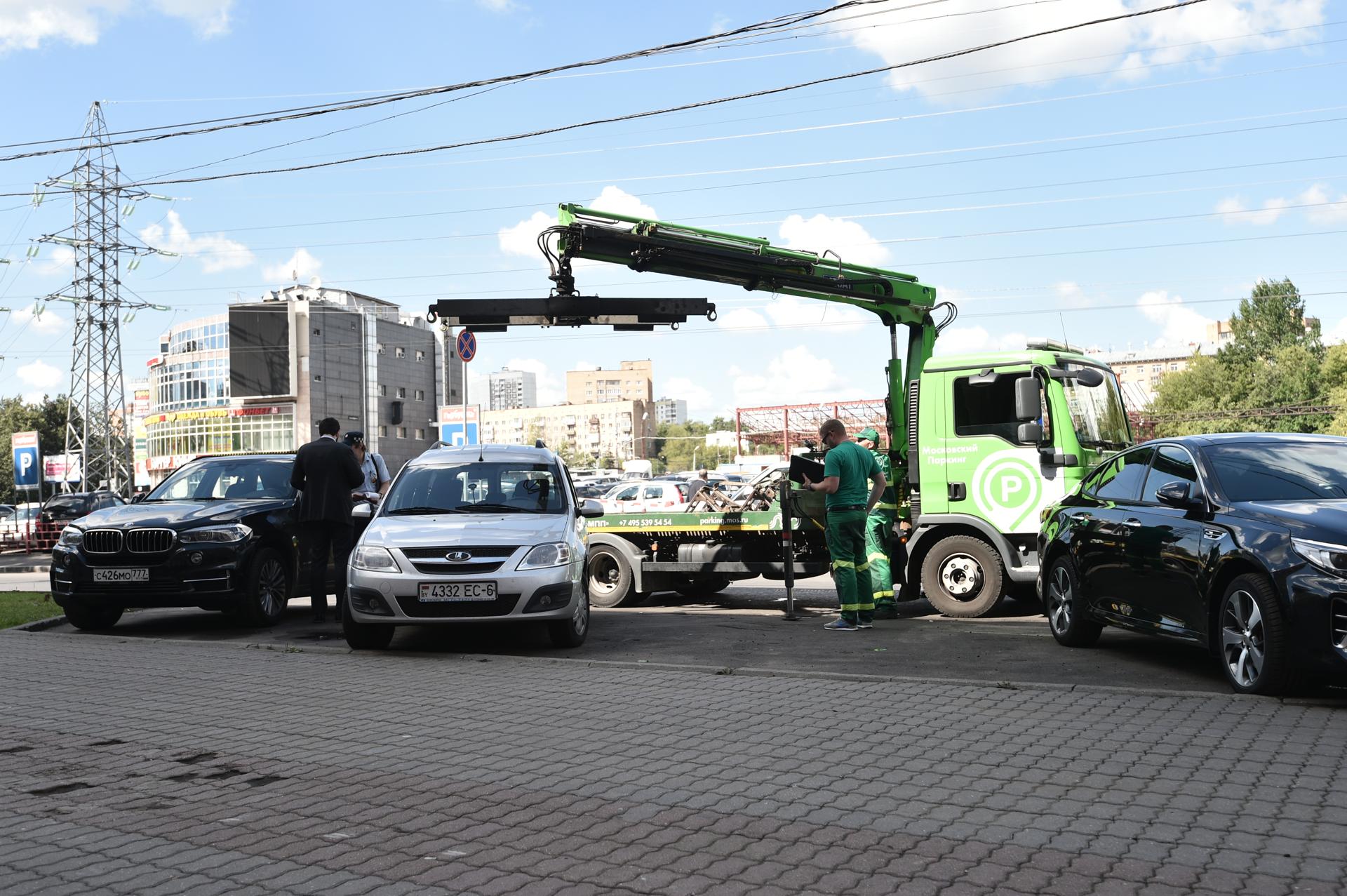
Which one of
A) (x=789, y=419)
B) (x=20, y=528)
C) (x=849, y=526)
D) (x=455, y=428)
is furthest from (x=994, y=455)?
(x=789, y=419)

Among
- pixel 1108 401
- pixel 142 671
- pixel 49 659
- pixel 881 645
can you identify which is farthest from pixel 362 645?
pixel 1108 401

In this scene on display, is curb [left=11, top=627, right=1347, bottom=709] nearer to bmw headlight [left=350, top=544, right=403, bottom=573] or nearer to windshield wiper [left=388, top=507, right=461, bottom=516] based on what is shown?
bmw headlight [left=350, top=544, right=403, bottom=573]

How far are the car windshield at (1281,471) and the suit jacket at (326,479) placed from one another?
7.62 meters

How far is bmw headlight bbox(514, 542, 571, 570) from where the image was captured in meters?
9.32

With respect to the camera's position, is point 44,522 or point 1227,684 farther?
point 44,522

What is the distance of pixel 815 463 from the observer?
39.4ft

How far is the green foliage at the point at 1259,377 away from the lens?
79.4 metres

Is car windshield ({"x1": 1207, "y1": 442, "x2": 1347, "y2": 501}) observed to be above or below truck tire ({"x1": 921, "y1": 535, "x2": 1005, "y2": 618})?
above

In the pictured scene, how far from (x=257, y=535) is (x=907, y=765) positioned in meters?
8.31

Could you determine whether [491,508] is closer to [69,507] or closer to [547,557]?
[547,557]

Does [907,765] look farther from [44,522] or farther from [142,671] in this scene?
[44,522]

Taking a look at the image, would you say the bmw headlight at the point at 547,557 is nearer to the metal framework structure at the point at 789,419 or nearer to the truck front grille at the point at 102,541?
the truck front grille at the point at 102,541

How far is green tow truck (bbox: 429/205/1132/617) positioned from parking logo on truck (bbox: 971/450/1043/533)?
14 millimetres

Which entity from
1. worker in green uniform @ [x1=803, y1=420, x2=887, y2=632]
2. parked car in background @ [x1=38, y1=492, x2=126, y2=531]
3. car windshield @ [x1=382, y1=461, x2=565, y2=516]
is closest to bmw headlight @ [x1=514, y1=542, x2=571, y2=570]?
car windshield @ [x1=382, y1=461, x2=565, y2=516]
